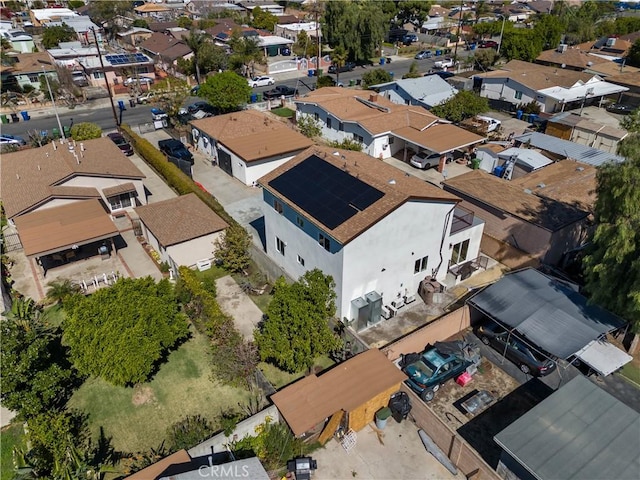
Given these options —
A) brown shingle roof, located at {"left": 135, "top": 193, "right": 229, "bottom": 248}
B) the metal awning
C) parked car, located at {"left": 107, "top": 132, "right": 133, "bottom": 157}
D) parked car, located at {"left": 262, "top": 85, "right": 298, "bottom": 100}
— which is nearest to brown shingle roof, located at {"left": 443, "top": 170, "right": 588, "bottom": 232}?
the metal awning

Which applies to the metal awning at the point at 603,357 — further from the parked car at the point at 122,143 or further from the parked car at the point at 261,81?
the parked car at the point at 261,81

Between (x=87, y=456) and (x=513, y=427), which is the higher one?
(x=513, y=427)

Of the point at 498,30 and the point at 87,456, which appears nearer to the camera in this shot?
the point at 87,456

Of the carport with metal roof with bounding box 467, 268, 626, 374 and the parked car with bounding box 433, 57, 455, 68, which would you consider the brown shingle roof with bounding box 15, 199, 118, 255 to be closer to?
the carport with metal roof with bounding box 467, 268, 626, 374

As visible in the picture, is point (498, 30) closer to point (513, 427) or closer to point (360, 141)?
point (360, 141)

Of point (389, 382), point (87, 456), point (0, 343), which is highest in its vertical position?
point (0, 343)

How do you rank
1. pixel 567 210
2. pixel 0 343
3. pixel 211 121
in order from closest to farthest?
pixel 0 343 → pixel 567 210 → pixel 211 121

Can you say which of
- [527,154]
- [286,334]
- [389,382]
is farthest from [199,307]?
[527,154]

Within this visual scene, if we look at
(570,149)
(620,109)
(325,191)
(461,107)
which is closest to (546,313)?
(325,191)
